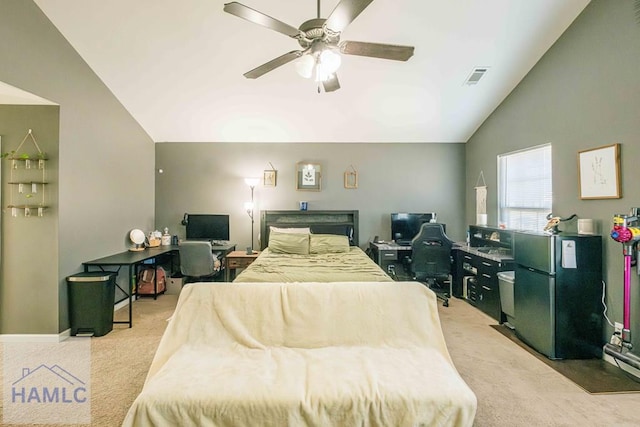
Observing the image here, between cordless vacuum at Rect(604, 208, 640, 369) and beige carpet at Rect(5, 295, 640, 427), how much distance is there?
328 mm

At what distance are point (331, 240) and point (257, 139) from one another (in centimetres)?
216

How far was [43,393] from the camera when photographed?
87.4 inches

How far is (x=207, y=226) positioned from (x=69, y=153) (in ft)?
7.14

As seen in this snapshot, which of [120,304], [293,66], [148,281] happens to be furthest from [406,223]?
[120,304]

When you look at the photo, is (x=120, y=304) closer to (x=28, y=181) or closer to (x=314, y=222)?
(x=28, y=181)

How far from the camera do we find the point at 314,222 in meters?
5.04

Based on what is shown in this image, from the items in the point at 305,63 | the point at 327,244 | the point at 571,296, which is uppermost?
the point at 305,63

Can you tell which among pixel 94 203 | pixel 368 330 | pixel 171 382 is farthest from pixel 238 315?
pixel 94 203

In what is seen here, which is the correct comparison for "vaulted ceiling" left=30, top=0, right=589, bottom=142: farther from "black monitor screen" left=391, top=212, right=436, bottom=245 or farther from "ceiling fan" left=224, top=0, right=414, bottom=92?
"black monitor screen" left=391, top=212, right=436, bottom=245

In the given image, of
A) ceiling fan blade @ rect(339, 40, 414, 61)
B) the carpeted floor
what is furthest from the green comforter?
ceiling fan blade @ rect(339, 40, 414, 61)

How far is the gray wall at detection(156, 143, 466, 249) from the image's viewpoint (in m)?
5.07

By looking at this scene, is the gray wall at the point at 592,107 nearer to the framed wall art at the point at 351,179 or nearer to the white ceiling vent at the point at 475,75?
the white ceiling vent at the point at 475,75

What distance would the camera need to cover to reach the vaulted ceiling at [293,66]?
2.83 metres

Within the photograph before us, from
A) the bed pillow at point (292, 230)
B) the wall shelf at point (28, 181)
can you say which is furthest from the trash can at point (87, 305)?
the bed pillow at point (292, 230)
